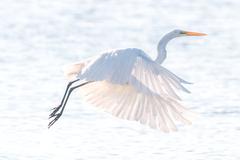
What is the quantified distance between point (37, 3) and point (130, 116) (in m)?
9.71

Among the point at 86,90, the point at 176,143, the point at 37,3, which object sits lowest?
the point at 176,143

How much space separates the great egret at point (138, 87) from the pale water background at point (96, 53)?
0.88 metres

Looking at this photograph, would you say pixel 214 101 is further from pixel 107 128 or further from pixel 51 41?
pixel 51 41

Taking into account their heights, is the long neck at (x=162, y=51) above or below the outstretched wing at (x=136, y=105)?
above

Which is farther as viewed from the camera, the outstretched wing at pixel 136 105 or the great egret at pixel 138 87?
the outstretched wing at pixel 136 105

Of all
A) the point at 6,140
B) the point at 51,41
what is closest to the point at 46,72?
the point at 51,41

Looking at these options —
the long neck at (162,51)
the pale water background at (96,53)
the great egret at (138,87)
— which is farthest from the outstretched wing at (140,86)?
the pale water background at (96,53)

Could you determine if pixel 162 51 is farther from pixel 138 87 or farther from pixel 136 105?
pixel 138 87

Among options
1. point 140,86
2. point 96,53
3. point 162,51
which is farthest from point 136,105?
point 96,53

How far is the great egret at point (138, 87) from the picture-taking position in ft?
24.7

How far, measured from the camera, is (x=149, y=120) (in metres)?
8.06

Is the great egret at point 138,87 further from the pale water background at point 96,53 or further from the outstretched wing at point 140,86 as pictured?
the pale water background at point 96,53

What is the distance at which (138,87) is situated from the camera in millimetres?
7621

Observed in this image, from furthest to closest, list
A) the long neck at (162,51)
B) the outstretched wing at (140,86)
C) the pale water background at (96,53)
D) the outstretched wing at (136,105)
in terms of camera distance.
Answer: the pale water background at (96,53) → the long neck at (162,51) → the outstretched wing at (136,105) → the outstretched wing at (140,86)
